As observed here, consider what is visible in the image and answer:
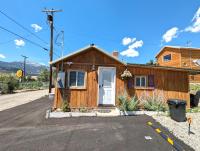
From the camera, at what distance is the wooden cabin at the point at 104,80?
32.1 ft

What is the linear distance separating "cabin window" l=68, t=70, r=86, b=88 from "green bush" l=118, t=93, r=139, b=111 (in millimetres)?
2485

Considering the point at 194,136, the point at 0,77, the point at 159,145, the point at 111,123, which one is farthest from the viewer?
the point at 0,77

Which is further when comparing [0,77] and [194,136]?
[0,77]

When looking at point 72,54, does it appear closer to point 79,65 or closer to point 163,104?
point 79,65

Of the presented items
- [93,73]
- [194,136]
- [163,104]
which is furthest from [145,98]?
[194,136]

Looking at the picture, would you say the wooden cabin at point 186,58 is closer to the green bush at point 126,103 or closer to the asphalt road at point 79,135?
the green bush at point 126,103

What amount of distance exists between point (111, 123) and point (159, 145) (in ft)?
9.10

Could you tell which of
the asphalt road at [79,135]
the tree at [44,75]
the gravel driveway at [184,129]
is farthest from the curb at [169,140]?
the tree at [44,75]

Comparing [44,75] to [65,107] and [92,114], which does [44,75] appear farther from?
[92,114]

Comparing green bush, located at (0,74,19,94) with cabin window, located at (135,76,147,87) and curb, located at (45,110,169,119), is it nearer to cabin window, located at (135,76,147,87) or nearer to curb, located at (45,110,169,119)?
curb, located at (45,110,169,119)

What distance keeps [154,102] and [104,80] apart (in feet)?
11.1

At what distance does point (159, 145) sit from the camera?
16.7ft

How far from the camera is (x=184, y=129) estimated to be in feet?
21.6

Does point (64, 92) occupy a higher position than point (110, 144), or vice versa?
point (64, 92)
